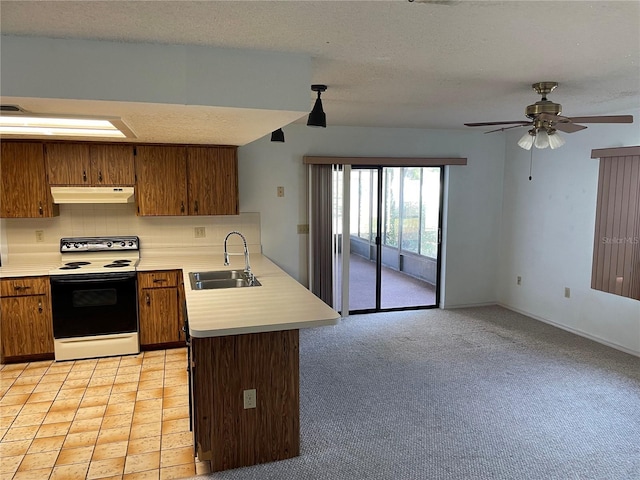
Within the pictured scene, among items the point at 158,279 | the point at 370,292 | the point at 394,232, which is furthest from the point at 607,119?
the point at 394,232

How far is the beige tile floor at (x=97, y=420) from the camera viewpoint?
259 cm

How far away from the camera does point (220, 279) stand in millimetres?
3900

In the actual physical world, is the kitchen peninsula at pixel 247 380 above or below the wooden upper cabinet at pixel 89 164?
below

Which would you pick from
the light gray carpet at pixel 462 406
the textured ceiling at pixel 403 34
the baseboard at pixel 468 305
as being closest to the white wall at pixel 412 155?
the baseboard at pixel 468 305

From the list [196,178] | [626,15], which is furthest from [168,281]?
[626,15]

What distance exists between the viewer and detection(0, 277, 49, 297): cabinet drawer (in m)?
3.93

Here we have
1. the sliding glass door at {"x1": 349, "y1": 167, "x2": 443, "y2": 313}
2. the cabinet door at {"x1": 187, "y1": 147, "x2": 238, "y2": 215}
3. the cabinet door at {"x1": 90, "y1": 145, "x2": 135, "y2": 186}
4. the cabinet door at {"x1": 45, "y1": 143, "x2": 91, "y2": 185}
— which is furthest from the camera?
the sliding glass door at {"x1": 349, "y1": 167, "x2": 443, "y2": 313}

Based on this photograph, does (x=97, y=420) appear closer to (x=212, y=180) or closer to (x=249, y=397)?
(x=249, y=397)

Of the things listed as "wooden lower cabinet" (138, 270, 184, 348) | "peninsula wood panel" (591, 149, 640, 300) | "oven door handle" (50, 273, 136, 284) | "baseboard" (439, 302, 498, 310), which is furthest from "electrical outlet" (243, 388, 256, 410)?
"baseboard" (439, 302, 498, 310)

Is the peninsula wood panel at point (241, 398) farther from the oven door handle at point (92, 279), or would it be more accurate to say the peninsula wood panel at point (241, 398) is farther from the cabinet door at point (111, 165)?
the cabinet door at point (111, 165)

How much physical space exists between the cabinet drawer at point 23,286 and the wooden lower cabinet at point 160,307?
80cm

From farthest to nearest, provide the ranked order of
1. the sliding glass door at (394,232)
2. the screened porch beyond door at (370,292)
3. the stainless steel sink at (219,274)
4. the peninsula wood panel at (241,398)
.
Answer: the screened porch beyond door at (370,292) → the sliding glass door at (394,232) → the stainless steel sink at (219,274) → the peninsula wood panel at (241,398)

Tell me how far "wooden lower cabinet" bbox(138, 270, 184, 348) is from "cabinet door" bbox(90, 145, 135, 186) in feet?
3.12

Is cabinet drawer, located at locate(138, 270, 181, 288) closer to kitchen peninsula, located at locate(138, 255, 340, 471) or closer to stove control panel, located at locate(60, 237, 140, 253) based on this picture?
stove control panel, located at locate(60, 237, 140, 253)
